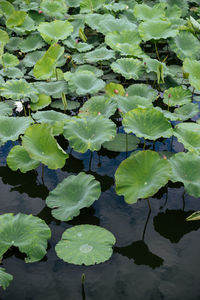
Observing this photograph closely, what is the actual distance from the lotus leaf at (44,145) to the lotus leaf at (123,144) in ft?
1.86

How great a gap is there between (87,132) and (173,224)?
0.90 metres

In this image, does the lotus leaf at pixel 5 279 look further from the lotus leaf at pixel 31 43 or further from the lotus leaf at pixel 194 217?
the lotus leaf at pixel 31 43

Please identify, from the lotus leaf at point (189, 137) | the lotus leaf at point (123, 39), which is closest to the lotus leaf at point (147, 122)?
the lotus leaf at point (189, 137)

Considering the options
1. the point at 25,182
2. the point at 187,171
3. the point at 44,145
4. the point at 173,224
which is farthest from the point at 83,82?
the point at 173,224

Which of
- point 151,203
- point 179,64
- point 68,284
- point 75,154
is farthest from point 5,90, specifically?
point 179,64

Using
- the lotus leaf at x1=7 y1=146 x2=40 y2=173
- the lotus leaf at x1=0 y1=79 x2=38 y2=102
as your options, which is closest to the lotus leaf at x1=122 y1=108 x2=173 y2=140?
the lotus leaf at x1=7 y1=146 x2=40 y2=173

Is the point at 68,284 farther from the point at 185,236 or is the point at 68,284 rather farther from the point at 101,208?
the point at 185,236

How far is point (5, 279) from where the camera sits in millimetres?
1807

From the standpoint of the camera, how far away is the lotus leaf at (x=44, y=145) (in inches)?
95.3

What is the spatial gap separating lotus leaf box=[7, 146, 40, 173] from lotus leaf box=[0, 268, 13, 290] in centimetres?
83

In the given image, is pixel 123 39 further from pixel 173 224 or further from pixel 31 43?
pixel 173 224

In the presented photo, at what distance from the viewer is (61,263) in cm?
205

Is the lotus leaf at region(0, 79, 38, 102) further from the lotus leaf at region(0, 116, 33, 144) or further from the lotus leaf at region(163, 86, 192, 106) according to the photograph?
the lotus leaf at region(163, 86, 192, 106)

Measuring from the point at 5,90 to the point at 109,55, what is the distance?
48.7 inches
